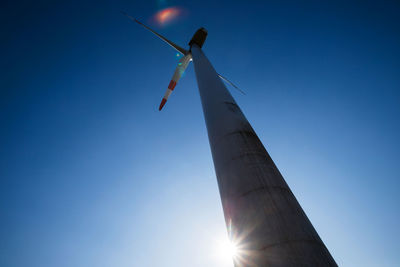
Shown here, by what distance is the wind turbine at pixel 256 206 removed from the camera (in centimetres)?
273

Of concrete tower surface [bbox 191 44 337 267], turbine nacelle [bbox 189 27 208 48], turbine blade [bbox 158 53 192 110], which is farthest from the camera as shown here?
turbine blade [bbox 158 53 192 110]

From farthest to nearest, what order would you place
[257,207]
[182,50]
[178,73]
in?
[178,73] < [182,50] < [257,207]

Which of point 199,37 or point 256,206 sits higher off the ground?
point 199,37

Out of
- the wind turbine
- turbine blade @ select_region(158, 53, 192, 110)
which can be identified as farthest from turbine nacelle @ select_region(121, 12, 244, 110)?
the wind turbine

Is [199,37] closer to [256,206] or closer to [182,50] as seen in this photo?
[182,50]

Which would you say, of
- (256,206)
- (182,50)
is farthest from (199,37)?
(256,206)

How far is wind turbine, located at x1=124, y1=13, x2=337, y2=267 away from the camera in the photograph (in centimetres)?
273

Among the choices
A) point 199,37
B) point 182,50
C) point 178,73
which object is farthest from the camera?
point 178,73

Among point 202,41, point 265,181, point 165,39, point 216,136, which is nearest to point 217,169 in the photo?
point 216,136

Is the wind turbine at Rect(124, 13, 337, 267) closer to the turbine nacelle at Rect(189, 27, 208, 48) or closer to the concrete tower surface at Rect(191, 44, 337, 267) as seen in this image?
the concrete tower surface at Rect(191, 44, 337, 267)

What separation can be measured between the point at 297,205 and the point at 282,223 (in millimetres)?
691

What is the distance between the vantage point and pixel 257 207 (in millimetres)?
3281

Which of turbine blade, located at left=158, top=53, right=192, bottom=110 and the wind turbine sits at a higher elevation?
turbine blade, located at left=158, top=53, right=192, bottom=110

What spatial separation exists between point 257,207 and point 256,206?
0.09ft
